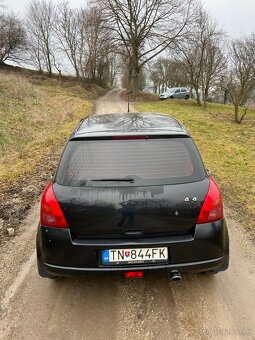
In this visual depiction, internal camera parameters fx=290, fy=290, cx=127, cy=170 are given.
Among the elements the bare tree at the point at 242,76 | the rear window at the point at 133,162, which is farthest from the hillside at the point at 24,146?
the bare tree at the point at 242,76

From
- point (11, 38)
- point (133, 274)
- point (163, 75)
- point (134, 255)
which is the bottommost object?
point (133, 274)

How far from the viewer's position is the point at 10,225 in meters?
4.50

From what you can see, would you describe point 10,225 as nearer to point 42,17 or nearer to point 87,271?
point 87,271

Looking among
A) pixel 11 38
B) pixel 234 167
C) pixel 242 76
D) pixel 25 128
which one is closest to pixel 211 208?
pixel 234 167

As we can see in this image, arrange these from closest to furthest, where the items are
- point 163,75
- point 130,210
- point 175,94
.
Answer: 1. point 130,210
2. point 175,94
3. point 163,75

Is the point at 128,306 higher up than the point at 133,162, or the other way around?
the point at 133,162

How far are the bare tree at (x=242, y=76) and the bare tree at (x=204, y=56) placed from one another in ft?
15.7

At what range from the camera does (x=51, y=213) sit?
2613mm

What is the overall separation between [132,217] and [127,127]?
42.8 inches

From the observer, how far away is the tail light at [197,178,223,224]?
2583mm

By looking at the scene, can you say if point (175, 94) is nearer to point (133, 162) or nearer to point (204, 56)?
point (204, 56)

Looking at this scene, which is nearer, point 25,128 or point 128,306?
point 128,306

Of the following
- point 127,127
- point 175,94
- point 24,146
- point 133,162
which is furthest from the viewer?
point 175,94

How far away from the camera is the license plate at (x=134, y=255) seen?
8.38ft
